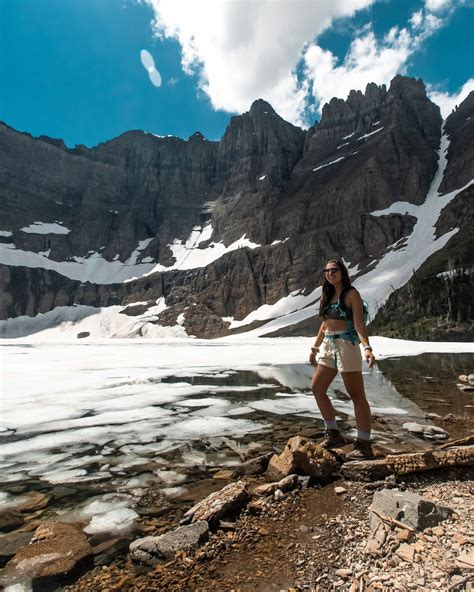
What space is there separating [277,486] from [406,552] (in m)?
1.87

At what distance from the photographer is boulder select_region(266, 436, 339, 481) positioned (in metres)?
4.79

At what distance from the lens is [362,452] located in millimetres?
5180

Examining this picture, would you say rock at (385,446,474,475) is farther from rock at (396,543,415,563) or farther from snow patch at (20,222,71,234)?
snow patch at (20,222,71,234)

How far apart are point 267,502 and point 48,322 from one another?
157 metres

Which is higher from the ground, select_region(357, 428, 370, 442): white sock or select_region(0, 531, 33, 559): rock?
select_region(357, 428, 370, 442): white sock

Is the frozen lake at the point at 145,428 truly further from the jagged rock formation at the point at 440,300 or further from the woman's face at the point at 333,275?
the jagged rock formation at the point at 440,300

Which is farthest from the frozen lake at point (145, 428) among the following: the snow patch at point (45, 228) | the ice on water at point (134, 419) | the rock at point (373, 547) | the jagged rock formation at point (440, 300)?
the snow patch at point (45, 228)

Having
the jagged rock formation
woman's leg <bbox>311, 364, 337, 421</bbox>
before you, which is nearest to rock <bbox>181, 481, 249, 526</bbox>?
woman's leg <bbox>311, 364, 337, 421</bbox>

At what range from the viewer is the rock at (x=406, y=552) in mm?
2761

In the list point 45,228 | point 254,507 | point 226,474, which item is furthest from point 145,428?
point 45,228

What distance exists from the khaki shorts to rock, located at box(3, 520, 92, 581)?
3946 mm

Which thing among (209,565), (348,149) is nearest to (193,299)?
(348,149)

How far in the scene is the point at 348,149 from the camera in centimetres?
14738

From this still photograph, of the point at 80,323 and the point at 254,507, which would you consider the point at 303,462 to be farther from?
the point at 80,323
